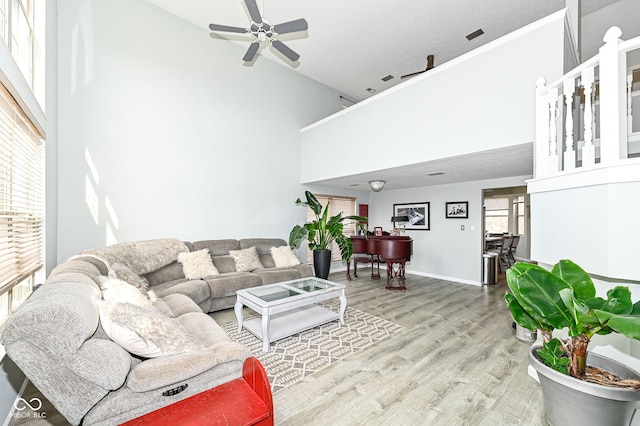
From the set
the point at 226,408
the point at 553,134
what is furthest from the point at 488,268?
the point at 226,408

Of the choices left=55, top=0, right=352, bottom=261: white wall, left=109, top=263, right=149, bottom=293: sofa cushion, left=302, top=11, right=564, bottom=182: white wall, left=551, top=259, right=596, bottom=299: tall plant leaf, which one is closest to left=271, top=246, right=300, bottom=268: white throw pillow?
left=55, top=0, right=352, bottom=261: white wall

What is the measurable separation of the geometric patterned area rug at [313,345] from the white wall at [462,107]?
2532mm

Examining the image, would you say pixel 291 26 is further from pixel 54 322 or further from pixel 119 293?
pixel 54 322

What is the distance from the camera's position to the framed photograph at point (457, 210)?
19.6ft

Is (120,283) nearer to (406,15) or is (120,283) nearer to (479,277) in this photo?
(406,15)

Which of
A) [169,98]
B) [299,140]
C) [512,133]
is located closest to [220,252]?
[169,98]

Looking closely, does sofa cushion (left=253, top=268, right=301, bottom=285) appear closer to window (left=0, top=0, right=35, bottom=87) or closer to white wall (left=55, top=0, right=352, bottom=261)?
white wall (left=55, top=0, right=352, bottom=261)

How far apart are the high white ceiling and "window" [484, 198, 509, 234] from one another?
5.15 meters

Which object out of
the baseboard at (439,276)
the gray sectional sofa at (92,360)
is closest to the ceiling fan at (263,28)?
the gray sectional sofa at (92,360)

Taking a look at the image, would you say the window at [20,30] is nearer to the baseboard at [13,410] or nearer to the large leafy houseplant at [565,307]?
the baseboard at [13,410]

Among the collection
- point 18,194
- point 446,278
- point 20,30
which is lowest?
point 446,278

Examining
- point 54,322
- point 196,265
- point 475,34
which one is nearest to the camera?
point 54,322

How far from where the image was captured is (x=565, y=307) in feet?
4.73

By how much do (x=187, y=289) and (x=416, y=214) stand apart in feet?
18.7
